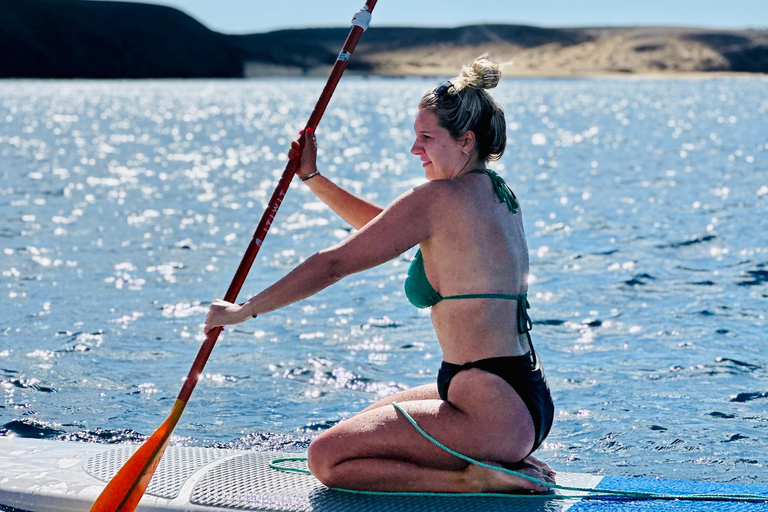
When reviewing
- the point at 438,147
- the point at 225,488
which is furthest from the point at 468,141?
the point at 225,488

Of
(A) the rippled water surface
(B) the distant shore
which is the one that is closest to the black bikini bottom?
(A) the rippled water surface

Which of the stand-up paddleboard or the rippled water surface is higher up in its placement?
the rippled water surface

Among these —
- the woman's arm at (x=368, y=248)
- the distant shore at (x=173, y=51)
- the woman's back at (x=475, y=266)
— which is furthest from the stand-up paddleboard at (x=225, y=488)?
the distant shore at (x=173, y=51)

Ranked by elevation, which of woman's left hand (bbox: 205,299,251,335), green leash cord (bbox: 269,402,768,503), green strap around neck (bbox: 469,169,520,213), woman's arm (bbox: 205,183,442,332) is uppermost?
green strap around neck (bbox: 469,169,520,213)

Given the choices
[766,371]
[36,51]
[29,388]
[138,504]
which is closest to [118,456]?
[138,504]

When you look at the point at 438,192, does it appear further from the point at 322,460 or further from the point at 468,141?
the point at 322,460

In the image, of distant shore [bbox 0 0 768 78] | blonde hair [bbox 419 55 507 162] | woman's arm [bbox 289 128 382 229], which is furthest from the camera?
distant shore [bbox 0 0 768 78]

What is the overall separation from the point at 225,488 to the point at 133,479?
1.39 ft

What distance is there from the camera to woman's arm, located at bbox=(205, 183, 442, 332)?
3984 mm

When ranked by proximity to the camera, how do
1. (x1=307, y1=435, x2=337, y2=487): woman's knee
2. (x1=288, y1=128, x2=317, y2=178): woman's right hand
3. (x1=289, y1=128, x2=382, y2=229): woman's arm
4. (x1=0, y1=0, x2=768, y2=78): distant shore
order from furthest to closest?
(x1=0, y1=0, x2=768, y2=78): distant shore, (x1=289, y1=128, x2=382, y2=229): woman's arm, (x1=288, y1=128, x2=317, y2=178): woman's right hand, (x1=307, y1=435, x2=337, y2=487): woman's knee

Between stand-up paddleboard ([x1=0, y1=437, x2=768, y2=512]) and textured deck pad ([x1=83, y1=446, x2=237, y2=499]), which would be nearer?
stand-up paddleboard ([x1=0, y1=437, x2=768, y2=512])

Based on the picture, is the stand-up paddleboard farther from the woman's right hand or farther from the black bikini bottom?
the woman's right hand

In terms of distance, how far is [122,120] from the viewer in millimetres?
67375

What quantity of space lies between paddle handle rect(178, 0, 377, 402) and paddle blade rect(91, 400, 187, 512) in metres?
0.24
